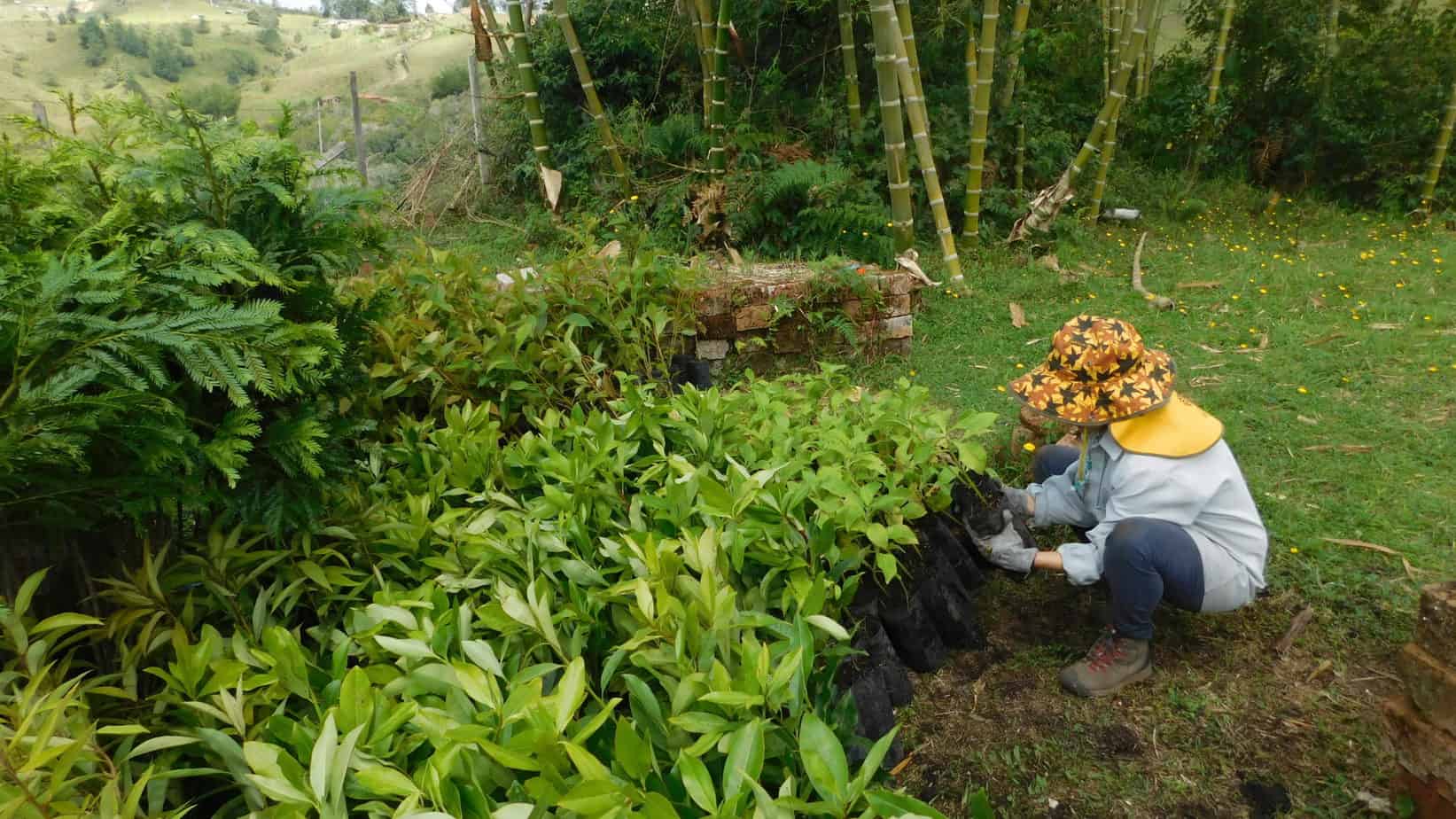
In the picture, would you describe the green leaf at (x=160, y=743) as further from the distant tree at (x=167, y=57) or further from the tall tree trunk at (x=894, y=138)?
the distant tree at (x=167, y=57)

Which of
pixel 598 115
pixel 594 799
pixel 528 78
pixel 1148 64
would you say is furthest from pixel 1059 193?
pixel 594 799

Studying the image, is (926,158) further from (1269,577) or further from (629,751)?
(629,751)

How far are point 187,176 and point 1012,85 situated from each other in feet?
22.7

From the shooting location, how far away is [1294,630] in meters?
2.37

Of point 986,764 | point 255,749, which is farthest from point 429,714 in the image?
point 986,764

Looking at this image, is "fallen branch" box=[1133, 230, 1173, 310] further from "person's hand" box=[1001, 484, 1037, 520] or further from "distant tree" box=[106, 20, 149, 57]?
"distant tree" box=[106, 20, 149, 57]

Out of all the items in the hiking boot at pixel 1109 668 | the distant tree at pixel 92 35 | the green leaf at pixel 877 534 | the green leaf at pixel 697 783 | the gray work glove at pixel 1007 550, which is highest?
Answer: the distant tree at pixel 92 35

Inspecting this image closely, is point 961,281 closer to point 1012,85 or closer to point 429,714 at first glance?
point 1012,85

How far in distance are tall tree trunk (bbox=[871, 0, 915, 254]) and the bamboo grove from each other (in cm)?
1

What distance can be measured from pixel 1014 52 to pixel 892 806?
6.71 meters

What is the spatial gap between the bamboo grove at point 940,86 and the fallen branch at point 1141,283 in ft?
2.16

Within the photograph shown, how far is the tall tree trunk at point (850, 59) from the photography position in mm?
6207

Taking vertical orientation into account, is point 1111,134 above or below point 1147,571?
above

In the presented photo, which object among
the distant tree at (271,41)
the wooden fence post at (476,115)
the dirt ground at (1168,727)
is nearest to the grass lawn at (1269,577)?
the dirt ground at (1168,727)
